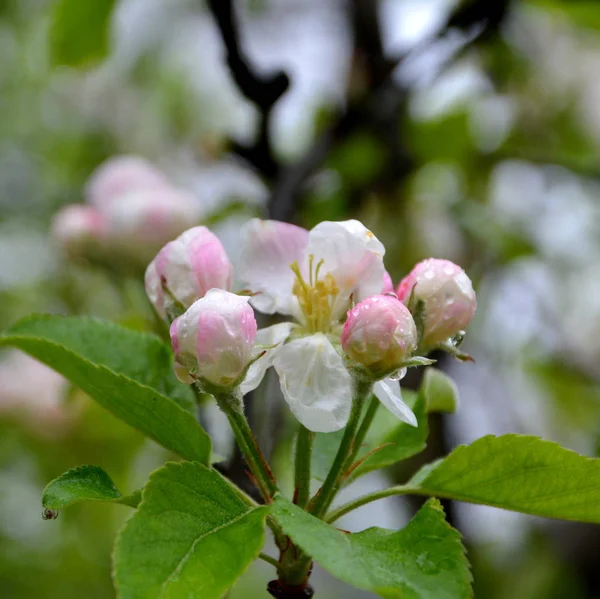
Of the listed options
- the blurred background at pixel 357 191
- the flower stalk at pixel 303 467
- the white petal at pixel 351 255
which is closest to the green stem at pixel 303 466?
the flower stalk at pixel 303 467

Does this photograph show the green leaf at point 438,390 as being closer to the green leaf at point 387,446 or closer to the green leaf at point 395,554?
the green leaf at point 387,446

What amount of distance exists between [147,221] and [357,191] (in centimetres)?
67

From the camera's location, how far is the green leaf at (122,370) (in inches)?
22.3

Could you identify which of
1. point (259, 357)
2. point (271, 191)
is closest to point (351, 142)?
point (271, 191)

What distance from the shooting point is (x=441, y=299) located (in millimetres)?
602

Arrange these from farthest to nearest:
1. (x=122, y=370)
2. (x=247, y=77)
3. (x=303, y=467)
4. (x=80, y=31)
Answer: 1. (x=80, y=31)
2. (x=247, y=77)
3. (x=122, y=370)
4. (x=303, y=467)

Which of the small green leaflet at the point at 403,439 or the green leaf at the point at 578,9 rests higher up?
the green leaf at the point at 578,9

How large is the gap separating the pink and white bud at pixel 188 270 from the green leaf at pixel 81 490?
0.14 m

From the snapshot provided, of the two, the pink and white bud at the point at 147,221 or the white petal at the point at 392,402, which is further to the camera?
the pink and white bud at the point at 147,221

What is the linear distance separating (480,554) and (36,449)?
38.1 inches

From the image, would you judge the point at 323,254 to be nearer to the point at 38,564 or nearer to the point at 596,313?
the point at 38,564

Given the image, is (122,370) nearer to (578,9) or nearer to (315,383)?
(315,383)

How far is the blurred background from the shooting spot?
1.29 meters

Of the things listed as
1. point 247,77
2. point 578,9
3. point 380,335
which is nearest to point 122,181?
point 247,77
